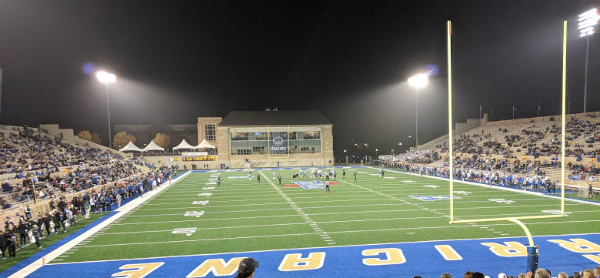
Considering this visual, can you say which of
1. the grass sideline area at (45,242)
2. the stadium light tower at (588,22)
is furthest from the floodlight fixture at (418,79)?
the grass sideline area at (45,242)


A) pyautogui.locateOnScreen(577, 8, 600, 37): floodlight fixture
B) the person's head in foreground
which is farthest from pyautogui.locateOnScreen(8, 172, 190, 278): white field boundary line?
pyautogui.locateOnScreen(577, 8, 600, 37): floodlight fixture

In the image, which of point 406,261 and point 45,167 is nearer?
point 406,261

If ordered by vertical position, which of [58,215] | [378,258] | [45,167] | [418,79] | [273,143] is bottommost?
[378,258]

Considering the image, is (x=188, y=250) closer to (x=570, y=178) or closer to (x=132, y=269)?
(x=132, y=269)

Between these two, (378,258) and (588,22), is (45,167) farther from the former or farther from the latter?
(588,22)

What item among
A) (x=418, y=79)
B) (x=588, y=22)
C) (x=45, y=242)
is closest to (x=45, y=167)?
(x=45, y=242)

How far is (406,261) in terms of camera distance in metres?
9.89

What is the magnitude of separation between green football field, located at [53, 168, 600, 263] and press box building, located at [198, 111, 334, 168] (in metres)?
32.8

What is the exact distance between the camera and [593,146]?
28828mm

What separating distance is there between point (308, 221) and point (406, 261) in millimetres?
6159

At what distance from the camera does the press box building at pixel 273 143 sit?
57250 millimetres

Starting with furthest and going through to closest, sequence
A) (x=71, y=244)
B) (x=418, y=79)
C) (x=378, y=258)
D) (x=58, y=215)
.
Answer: (x=418, y=79) → (x=58, y=215) → (x=71, y=244) → (x=378, y=258)

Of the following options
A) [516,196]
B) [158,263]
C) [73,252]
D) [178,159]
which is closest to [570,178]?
[516,196]

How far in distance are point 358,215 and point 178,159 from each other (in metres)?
42.6
